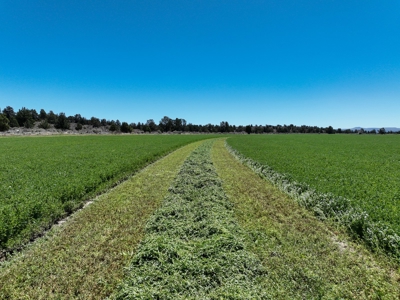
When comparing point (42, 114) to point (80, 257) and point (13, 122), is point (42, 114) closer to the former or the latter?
point (13, 122)

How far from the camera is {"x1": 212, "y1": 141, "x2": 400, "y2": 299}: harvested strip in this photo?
3506 mm

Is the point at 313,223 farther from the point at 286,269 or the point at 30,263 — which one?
the point at 30,263

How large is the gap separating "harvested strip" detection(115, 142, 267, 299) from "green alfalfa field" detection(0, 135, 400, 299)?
0.02 m

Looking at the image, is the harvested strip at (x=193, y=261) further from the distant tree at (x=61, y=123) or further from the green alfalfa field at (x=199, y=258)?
the distant tree at (x=61, y=123)

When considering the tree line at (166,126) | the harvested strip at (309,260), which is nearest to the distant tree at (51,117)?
the tree line at (166,126)

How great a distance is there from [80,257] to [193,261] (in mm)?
2547

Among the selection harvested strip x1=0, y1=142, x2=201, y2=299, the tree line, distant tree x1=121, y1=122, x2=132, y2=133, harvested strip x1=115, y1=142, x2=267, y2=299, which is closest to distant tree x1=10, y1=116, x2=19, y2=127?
the tree line

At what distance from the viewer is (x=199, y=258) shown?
4191 millimetres

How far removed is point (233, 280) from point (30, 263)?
4.26 meters

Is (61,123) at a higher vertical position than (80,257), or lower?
higher

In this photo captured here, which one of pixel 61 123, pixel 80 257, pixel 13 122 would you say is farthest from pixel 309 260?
pixel 61 123

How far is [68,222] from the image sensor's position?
622cm

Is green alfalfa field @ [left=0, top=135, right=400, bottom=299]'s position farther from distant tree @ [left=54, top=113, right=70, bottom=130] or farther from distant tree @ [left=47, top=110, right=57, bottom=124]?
distant tree @ [left=47, top=110, right=57, bottom=124]

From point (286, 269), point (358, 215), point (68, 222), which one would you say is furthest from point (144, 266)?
point (358, 215)
